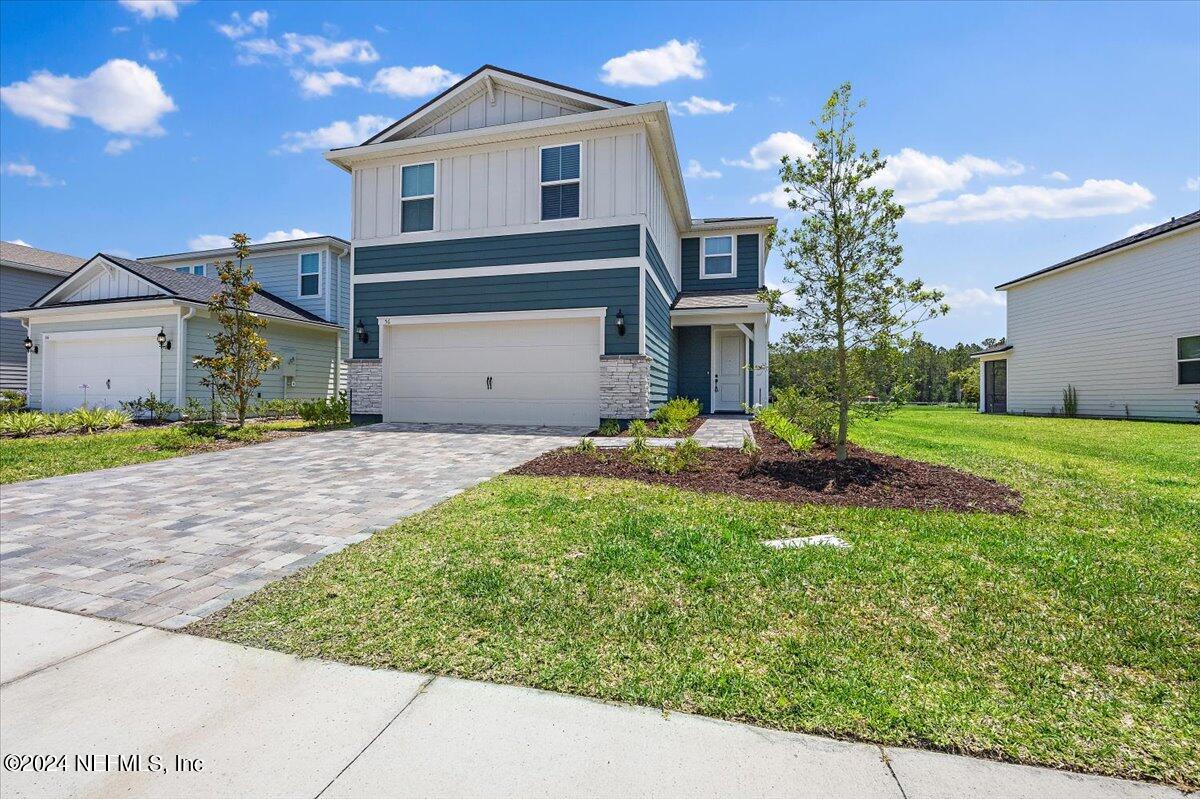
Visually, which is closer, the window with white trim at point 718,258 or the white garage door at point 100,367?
the white garage door at point 100,367

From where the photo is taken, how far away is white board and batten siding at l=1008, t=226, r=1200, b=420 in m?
14.2

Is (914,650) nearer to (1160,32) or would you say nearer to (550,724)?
(550,724)

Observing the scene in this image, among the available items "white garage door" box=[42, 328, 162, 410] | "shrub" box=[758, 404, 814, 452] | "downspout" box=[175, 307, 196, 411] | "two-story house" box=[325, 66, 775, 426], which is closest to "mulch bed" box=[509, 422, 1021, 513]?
Answer: "shrub" box=[758, 404, 814, 452]

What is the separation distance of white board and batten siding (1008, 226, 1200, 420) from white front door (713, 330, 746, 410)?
1103 centimetres

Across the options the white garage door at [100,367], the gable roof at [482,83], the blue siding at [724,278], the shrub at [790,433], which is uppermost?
the gable roof at [482,83]

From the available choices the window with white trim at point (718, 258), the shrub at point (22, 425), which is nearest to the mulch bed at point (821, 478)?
the shrub at point (22, 425)

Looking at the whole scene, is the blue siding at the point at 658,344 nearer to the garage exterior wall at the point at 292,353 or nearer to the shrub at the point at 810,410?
the shrub at the point at 810,410

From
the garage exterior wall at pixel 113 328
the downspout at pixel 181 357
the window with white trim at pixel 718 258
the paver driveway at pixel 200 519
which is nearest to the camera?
the paver driveway at pixel 200 519

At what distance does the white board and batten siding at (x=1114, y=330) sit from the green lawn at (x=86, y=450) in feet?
71.7

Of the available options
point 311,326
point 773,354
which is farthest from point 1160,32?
point 311,326

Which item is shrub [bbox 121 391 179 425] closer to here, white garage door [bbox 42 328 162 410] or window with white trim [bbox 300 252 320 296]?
white garage door [bbox 42 328 162 410]

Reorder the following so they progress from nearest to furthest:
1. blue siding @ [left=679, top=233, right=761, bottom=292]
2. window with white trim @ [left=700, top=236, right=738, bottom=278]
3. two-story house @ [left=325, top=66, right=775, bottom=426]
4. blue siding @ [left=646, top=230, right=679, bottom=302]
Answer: two-story house @ [left=325, top=66, right=775, bottom=426] → blue siding @ [left=646, top=230, right=679, bottom=302] → blue siding @ [left=679, top=233, right=761, bottom=292] → window with white trim @ [left=700, top=236, right=738, bottom=278]

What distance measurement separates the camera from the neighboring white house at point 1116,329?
556 inches

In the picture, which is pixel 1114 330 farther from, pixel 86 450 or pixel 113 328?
pixel 113 328
